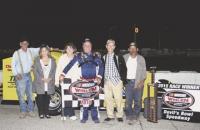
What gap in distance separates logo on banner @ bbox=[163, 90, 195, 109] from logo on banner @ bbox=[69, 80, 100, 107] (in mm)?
1649

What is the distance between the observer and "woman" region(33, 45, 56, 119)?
8.17 meters

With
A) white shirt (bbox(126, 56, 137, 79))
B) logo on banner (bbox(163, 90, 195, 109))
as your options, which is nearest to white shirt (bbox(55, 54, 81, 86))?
white shirt (bbox(126, 56, 137, 79))

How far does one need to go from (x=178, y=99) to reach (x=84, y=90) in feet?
6.92

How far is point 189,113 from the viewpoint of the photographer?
7.96m

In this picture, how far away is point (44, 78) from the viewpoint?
8211 millimetres

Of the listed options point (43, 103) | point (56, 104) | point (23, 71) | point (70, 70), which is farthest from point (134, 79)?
point (23, 71)

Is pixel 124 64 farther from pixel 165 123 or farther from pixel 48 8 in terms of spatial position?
pixel 48 8

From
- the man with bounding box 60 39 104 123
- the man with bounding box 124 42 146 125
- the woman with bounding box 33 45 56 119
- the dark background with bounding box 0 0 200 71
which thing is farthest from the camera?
the dark background with bounding box 0 0 200 71

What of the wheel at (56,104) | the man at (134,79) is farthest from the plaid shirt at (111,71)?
the wheel at (56,104)

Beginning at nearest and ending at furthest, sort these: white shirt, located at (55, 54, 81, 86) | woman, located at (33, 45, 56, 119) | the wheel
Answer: white shirt, located at (55, 54, 81, 86) → woman, located at (33, 45, 56, 119) → the wheel

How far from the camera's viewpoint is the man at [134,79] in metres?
7.91

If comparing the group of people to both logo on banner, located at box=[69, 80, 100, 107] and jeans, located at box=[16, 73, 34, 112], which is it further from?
logo on banner, located at box=[69, 80, 100, 107]

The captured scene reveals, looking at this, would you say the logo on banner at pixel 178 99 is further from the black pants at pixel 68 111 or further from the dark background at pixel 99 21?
the dark background at pixel 99 21

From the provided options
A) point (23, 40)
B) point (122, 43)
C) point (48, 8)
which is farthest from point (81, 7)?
point (23, 40)
